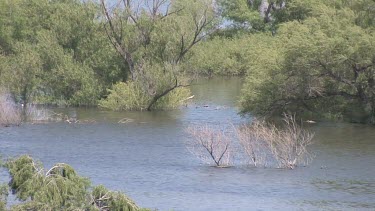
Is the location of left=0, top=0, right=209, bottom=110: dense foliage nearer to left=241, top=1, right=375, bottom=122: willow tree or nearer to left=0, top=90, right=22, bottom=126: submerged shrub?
left=241, top=1, right=375, bottom=122: willow tree

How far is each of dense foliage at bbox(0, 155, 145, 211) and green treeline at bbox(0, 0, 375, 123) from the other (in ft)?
95.3

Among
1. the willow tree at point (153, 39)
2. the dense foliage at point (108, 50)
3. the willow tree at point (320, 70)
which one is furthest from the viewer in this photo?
the dense foliage at point (108, 50)

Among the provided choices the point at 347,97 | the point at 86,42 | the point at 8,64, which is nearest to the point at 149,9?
the point at 86,42

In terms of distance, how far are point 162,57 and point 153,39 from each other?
1.33 m

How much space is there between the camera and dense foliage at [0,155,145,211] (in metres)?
19.2

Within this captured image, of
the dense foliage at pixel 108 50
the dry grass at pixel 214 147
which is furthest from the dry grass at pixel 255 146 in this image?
the dense foliage at pixel 108 50

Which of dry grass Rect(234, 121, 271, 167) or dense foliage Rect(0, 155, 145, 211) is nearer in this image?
dense foliage Rect(0, 155, 145, 211)

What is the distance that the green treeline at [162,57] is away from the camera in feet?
160

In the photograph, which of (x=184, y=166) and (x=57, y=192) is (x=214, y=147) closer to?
(x=184, y=166)

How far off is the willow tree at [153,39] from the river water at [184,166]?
2.84 meters

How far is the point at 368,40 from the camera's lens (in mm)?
46594

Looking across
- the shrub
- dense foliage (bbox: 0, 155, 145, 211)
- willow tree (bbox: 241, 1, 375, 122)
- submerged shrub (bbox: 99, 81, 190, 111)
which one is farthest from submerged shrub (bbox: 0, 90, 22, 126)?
the shrub

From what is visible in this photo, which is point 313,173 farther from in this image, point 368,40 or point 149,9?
point 149,9

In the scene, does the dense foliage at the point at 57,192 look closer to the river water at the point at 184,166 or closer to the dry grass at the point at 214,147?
the river water at the point at 184,166
